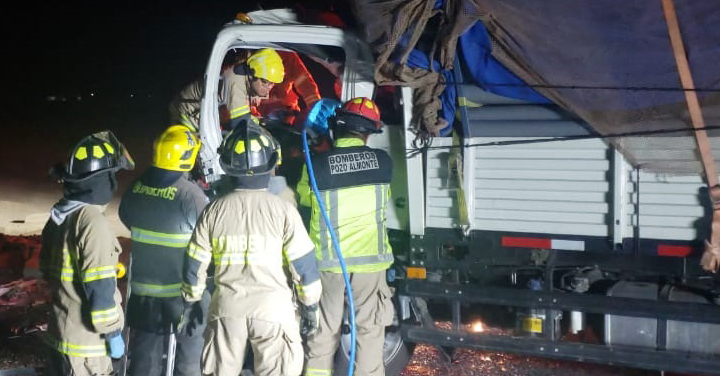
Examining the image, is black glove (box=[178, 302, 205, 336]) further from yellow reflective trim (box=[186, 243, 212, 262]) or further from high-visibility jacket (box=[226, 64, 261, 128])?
high-visibility jacket (box=[226, 64, 261, 128])

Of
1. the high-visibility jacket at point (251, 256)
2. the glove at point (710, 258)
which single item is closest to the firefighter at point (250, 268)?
the high-visibility jacket at point (251, 256)

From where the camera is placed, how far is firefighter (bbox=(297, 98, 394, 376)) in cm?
454

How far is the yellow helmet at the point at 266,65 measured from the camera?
5445 millimetres

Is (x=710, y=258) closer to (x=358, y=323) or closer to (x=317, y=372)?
(x=358, y=323)

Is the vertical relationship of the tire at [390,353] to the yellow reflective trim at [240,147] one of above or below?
below

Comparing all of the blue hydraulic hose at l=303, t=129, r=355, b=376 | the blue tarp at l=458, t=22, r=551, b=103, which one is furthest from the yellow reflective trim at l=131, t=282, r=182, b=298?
the blue tarp at l=458, t=22, r=551, b=103

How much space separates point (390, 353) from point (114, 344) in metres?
1.87

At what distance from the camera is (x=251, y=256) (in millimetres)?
3895

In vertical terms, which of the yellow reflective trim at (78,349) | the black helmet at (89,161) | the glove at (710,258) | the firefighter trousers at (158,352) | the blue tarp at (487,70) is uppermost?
the blue tarp at (487,70)

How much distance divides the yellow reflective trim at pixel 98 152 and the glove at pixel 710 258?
3346mm

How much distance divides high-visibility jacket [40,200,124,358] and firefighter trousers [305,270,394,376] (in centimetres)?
133

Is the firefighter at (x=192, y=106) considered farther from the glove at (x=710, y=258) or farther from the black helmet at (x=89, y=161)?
the glove at (x=710, y=258)

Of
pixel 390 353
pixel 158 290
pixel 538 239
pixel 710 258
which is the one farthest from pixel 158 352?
pixel 710 258

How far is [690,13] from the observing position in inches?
147
